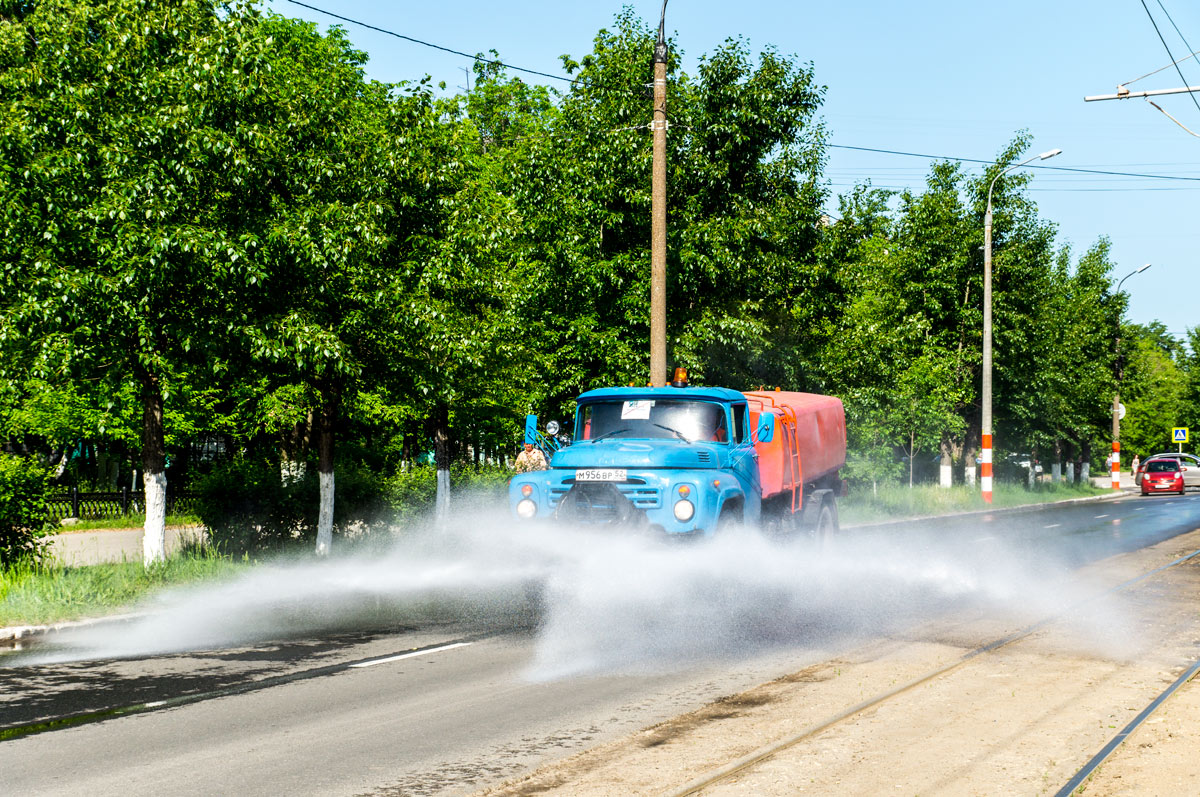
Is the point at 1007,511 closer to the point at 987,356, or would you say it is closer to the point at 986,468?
the point at 986,468

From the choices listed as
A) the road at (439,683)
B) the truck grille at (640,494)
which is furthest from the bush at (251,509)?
the truck grille at (640,494)

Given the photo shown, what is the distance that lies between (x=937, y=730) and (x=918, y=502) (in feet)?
95.2

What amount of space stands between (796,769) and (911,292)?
128ft

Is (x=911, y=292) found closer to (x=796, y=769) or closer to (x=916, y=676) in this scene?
(x=916, y=676)

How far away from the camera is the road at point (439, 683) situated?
6422 mm

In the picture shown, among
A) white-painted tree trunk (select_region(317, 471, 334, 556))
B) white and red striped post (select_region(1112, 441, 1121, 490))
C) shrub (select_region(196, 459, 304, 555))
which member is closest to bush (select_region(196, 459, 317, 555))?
shrub (select_region(196, 459, 304, 555))

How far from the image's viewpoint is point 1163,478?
5231cm

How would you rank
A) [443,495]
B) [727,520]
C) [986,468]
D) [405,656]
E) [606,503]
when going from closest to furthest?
[405,656] < [606,503] < [727,520] < [443,495] < [986,468]

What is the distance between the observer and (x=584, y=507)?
11.9m

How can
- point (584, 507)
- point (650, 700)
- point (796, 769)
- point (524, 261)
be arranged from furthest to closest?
point (524, 261) → point (584, 507) → point (650, 700) → point (796, 769)

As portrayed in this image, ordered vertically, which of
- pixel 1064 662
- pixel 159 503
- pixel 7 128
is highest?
pixel 7 128

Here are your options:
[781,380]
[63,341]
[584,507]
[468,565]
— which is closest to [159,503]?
[63,341]

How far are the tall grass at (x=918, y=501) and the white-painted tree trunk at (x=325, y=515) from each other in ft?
48.5

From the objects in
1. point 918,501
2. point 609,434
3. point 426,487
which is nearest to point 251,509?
point 426,487
